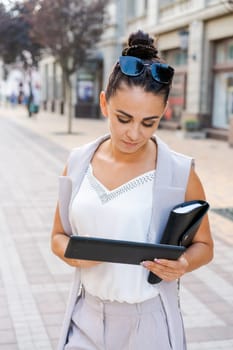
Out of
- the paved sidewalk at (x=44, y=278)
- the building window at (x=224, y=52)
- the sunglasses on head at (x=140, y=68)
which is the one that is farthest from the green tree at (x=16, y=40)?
the sunglasses on head at (x=140, y=68)

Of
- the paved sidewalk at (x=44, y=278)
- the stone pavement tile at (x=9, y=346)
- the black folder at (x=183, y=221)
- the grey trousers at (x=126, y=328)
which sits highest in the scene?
the black folder at (x=183, y=221)

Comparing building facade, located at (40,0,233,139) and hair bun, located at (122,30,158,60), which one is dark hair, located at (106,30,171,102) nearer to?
hair bun, located at (122,30,158,60)

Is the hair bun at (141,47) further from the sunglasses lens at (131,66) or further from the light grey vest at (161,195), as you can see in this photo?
the light grey vest at (161,195)

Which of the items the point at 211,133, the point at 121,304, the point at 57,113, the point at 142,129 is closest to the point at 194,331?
the point at 121,304

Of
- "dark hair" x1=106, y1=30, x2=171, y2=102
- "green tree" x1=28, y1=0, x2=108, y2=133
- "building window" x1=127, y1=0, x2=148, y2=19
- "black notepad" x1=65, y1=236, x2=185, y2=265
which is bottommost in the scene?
"black notepad" x1=65, y1=236, x2=185, y2=265

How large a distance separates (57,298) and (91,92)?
30383 mm

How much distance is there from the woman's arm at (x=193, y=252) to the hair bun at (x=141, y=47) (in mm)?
415

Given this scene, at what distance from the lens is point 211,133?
20609mm

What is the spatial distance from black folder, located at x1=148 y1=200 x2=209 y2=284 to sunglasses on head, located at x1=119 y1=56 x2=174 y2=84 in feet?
1.32

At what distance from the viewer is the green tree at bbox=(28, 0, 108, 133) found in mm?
21406

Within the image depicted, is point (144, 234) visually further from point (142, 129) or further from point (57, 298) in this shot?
point (57, 298)

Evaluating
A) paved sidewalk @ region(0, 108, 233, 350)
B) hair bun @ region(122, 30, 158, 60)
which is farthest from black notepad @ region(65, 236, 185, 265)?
paved sidewalk @ region(0, 108, 233, 350)

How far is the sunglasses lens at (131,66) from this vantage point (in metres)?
1.80

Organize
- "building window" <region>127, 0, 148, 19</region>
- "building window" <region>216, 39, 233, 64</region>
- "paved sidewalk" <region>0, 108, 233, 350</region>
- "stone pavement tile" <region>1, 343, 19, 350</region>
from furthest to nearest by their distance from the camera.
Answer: "building window" <region>127, 0, 148, 19</region> < "building window" <region>216, 39, 233, 64</region> < "paved sidewalk" <region>0, 108, 233, 350</region> < "stone pavement tile" <region>1, 343, 19, 350</region>
